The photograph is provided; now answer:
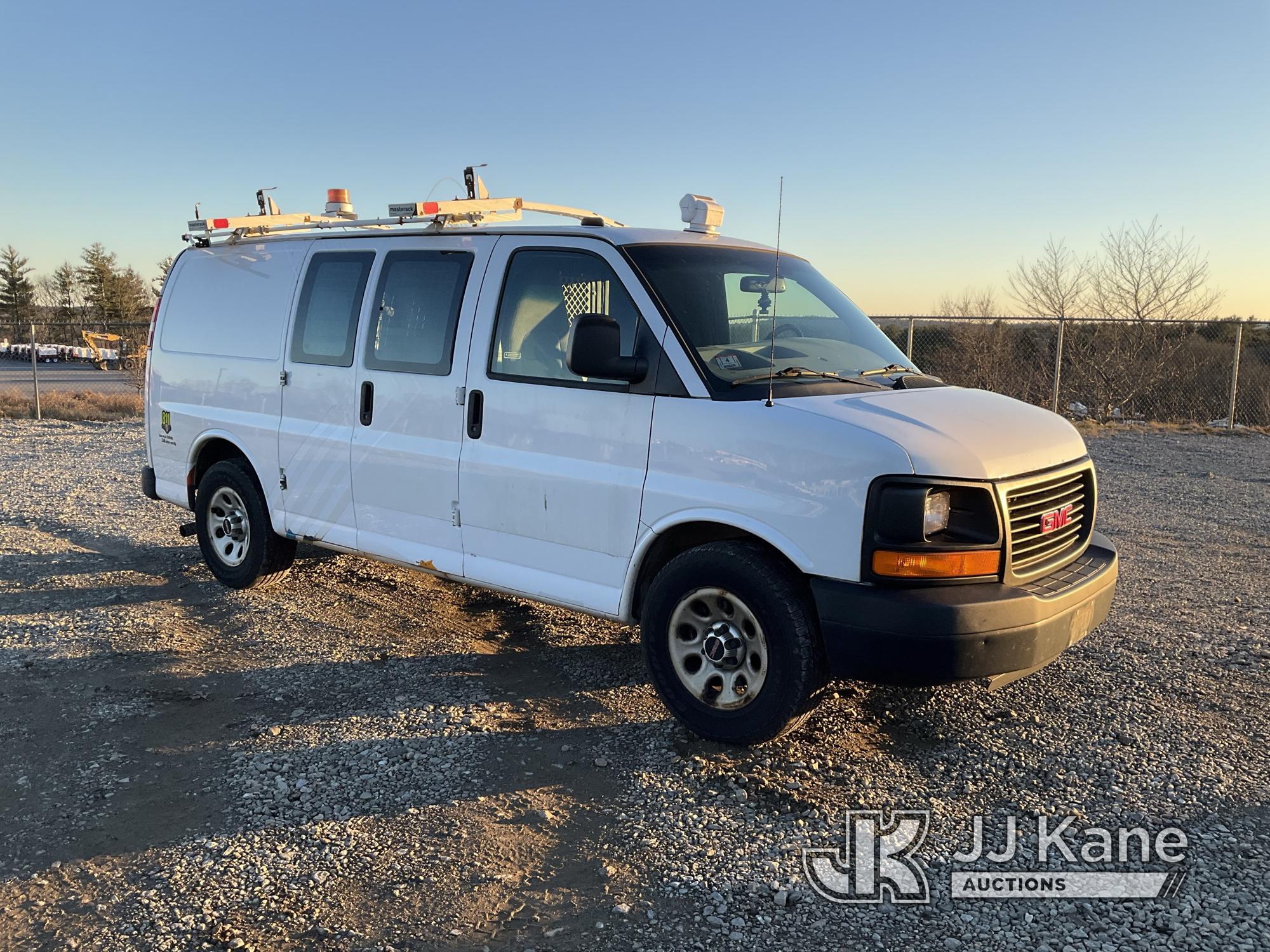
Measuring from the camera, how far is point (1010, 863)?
3270mm

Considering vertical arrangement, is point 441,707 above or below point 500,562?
below

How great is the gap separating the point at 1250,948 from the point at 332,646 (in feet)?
14.4

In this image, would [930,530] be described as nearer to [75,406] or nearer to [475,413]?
[475,413]

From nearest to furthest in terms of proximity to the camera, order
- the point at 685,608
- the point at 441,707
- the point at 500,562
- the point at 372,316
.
→ the point at 685,608
the point at 441,707
the point at 500,562
the point at 372,316

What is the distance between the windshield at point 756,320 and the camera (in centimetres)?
425

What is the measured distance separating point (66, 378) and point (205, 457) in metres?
29.8

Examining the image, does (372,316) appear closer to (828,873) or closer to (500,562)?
(500,562)

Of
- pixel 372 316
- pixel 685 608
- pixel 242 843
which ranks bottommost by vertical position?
pixel 242 843

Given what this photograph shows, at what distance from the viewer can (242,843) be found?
131 inches

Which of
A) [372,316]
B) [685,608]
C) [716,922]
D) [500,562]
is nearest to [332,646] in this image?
[500,562]

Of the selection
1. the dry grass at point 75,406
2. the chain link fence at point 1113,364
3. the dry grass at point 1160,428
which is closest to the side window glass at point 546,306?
the chain link fence at point 1113,364

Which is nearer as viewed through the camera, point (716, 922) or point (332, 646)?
point (716, 922)

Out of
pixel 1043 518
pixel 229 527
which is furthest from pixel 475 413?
pixel 1043 518

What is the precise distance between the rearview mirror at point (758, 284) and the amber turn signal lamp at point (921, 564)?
5.46 feet
